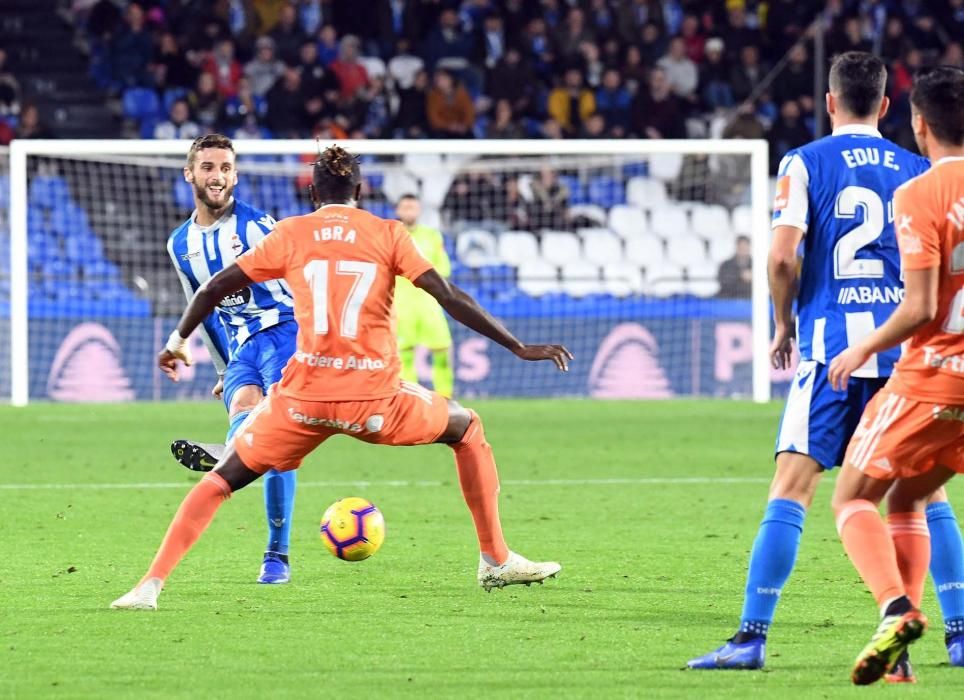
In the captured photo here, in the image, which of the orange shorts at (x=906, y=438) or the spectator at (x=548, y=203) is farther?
the spectator at (x=548, y=203)

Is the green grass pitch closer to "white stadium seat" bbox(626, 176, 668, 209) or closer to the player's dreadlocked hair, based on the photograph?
the player's dreadlocked hair

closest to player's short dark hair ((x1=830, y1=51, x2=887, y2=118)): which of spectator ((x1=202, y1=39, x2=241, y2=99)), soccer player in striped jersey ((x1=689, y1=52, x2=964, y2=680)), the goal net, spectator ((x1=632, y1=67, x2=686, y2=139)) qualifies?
soccer player in striped jersey ((x1=689, y1=52, x2=964, y2=680))

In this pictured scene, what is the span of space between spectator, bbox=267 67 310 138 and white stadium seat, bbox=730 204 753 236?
566cm

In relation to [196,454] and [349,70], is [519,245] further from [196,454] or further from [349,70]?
[196,454]

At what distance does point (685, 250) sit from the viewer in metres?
20.7

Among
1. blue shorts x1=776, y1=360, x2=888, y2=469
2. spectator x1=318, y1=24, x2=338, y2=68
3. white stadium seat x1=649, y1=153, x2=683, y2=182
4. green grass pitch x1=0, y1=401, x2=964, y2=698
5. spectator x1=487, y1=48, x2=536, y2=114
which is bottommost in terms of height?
green grass pitch x1=0, y1=401, x2=964, y2=698

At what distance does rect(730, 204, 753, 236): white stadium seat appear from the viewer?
68.8 ft

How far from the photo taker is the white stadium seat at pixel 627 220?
2077 cm

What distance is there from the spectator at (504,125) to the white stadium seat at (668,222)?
2.48 m

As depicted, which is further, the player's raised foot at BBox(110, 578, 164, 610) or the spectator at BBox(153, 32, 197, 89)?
the spectator at BBox(153, 32, 197, 89)

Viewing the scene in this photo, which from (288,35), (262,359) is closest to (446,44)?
(288,35)

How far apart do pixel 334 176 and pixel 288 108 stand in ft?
52.5

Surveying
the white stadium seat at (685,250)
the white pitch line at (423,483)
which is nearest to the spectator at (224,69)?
the white stadium seat at (685,250)

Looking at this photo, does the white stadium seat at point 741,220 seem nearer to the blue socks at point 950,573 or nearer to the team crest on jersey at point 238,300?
the team crest on jersey at point 238,300
